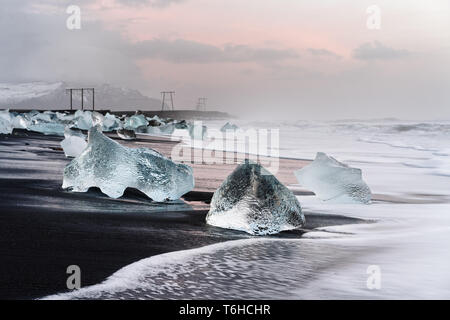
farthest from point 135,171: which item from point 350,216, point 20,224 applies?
point 350,216

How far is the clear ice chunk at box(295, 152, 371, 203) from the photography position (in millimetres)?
5957

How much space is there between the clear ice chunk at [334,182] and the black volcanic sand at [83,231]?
898mm

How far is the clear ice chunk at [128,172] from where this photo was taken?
18.5ft

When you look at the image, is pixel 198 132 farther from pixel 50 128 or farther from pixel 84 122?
pixel 50 128

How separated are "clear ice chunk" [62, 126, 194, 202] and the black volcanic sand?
0.12 meters

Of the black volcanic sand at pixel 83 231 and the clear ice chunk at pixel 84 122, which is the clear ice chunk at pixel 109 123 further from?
the black volcanic sand at pixel 83 231

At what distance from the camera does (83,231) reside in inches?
159

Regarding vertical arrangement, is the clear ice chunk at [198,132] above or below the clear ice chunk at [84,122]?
A: below

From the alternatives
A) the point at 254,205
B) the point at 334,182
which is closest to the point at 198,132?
the point at 334,182

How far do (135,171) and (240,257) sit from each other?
2.44 meters

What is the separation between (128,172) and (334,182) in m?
2.16

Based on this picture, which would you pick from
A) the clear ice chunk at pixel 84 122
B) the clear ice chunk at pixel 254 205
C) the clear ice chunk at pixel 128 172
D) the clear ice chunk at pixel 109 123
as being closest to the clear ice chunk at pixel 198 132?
the clear ice chunk at pixel 109 123

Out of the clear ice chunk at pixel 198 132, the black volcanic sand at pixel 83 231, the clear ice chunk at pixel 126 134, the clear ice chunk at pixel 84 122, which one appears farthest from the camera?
the clear ice chunk at pixel 84 122

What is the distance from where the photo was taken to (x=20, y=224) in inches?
164
